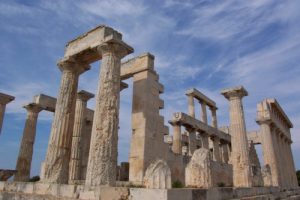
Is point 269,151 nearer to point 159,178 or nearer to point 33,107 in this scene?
point 159,178

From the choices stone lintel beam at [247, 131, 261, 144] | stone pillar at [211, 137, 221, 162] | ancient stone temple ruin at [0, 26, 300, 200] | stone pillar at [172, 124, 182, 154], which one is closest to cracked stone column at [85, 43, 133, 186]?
ancient stone temple ruin at [0, 26, 300, 200]

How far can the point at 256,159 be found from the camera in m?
16.3

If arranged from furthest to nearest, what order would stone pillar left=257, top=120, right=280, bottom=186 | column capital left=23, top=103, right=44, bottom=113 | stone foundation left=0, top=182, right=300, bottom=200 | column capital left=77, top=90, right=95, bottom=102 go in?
stone pillar left=257, top=120, right=280, bottom=186 → column capital left=23, top=103, right=44, bottom=113 → column capital left=77, top=90, right=95, bottom=102 → stone foundation left=0, top=182, right=300, bottom=200

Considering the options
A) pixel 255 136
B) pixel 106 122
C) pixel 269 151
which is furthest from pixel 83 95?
pixel 255 136

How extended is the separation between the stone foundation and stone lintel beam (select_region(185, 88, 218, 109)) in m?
13.8

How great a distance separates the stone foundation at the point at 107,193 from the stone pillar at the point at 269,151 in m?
8.95

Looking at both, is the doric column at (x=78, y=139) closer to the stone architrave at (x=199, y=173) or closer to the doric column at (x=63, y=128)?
the doric column at (x=63, y=128)

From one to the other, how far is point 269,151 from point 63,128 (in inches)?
668

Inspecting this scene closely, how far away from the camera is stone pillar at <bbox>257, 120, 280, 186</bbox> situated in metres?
20.7

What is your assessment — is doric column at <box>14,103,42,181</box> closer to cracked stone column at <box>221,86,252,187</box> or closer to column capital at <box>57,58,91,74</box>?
column capital at <box>57,58,91,74</box>

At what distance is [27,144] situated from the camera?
63.1ft

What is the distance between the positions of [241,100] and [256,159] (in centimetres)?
391

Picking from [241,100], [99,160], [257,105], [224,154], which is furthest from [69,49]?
[224,154]

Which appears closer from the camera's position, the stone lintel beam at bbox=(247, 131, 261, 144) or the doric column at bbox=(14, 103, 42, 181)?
the doric column at bbox=(14, 103, 42, 181)
